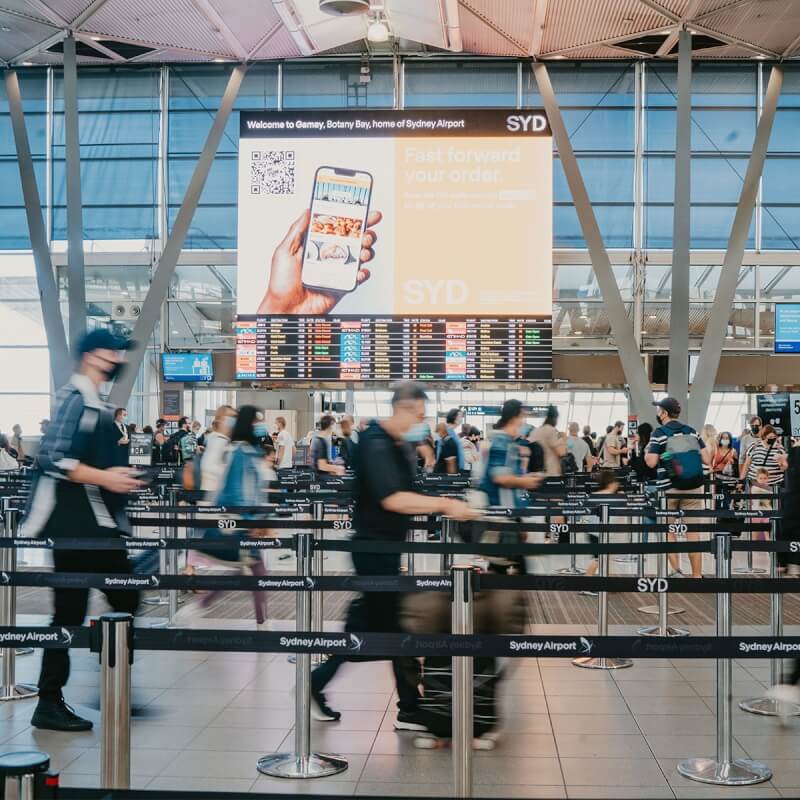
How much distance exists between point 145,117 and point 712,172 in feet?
43.0

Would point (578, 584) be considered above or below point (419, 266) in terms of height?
below

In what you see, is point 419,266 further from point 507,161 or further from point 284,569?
point 284,569

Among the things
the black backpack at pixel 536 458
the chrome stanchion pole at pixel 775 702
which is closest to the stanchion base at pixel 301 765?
the chrome stanchion pole at pixel 775 702

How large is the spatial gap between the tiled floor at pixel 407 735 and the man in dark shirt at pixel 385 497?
1.87 ft

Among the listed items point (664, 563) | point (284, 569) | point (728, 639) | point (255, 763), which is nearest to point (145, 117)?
point (284, 569)

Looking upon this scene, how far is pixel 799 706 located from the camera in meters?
6.40

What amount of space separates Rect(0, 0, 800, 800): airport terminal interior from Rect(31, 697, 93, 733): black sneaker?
0.07 feet

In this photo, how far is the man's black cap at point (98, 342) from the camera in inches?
234

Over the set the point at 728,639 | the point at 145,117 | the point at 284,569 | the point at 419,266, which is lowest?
the point at 284,569

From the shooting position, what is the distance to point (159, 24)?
790 inches

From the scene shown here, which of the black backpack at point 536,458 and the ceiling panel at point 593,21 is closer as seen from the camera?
the black backpack at point 536,458

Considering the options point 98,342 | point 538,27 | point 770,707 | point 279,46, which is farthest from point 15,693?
point 279,46

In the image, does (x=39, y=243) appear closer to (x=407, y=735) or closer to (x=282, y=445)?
(x=282, y=445)

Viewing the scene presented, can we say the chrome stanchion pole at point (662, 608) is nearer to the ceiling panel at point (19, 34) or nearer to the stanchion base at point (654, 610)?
the stanchion base at point (654, 610)
